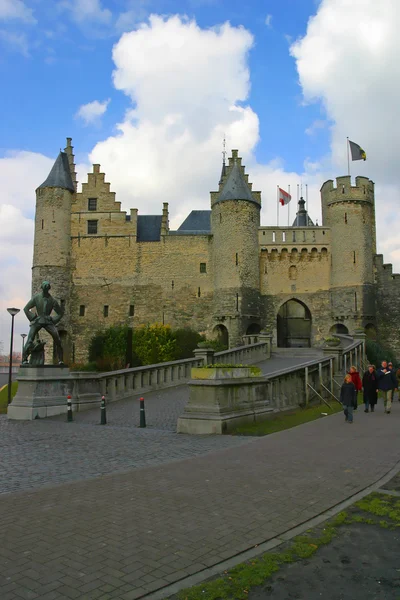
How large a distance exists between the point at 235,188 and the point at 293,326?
14.9 meters

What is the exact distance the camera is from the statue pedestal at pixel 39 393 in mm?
14680

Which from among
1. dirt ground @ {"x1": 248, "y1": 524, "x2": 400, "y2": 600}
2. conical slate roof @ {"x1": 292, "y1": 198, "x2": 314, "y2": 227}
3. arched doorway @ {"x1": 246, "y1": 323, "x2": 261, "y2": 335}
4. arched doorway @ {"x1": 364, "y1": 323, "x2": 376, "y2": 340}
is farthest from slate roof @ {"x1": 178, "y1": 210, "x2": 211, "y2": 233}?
dirt ground @ {"x1": 248, "y1": 524, "x2": 400, "y2": 600}

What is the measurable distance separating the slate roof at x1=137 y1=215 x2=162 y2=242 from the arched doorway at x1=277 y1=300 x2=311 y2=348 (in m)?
13.4

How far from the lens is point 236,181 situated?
42406 mm

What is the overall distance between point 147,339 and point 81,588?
36177 millimetres

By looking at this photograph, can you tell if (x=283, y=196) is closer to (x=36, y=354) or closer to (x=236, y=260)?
(x=236, y=260)

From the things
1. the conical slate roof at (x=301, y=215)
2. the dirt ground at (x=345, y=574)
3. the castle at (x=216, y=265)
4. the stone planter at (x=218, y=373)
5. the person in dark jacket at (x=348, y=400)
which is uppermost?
the conical slate roof at (x=301, y=215)

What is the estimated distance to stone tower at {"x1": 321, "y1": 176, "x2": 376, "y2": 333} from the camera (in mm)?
Answer: 39656

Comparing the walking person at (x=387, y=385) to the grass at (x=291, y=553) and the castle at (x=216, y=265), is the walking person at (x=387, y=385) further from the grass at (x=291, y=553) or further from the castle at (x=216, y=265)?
the castle at (x=216, y=265)

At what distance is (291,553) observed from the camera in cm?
440

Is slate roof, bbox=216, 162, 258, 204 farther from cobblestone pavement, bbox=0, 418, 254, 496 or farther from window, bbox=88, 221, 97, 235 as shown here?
cobblestone pavement, bbox=0, 418, 254, 496

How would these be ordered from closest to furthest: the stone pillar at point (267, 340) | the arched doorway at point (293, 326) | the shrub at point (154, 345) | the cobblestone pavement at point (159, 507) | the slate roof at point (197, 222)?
the cobblestone pavement at point (159, 507)
the stone pillar at point (267, 340)
the shrub at point (154, 345)
the slate roof at point (197, 222)
the arched doorway at point (293, 326)

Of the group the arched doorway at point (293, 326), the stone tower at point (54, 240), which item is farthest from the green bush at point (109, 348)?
the arched doorway at point (293, 326)

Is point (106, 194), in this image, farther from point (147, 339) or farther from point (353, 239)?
point (353, 239)
